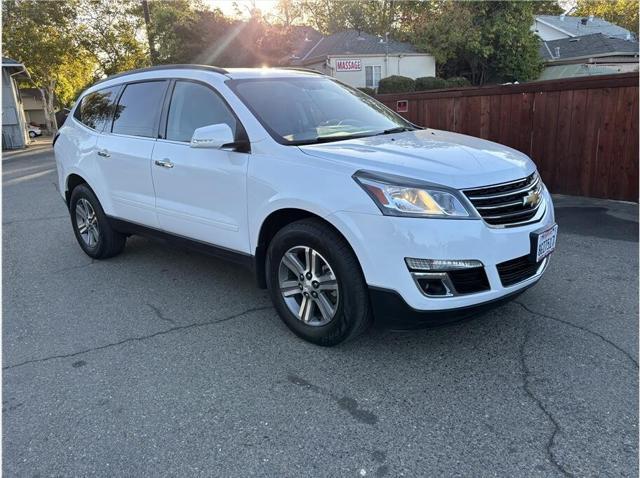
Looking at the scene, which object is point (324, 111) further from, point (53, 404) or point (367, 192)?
point (53, 404)

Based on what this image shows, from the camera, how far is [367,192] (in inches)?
118

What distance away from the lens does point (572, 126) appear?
7.50m

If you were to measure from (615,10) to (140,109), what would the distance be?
6365cm

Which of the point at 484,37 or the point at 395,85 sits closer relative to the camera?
the point at 395,85

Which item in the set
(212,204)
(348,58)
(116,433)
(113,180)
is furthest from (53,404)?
(348,58)

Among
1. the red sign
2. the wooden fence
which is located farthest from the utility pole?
the wooden fence

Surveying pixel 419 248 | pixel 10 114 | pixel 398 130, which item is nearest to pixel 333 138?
pixel 398 130

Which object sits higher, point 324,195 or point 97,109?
point 97,109

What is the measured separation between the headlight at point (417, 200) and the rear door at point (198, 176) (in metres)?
1.15

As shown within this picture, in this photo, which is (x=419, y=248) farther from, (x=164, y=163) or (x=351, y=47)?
(x=351, y=47)

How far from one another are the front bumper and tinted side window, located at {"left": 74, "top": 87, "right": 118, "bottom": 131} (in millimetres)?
3262

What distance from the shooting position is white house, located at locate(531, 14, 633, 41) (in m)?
41.5

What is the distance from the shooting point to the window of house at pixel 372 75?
3253 cm

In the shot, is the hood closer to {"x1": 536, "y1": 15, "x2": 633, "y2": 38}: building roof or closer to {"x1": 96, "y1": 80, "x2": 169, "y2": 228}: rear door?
{"x1": 96, "y1": 80, "x2": 169, "y2": 228}: rear door
